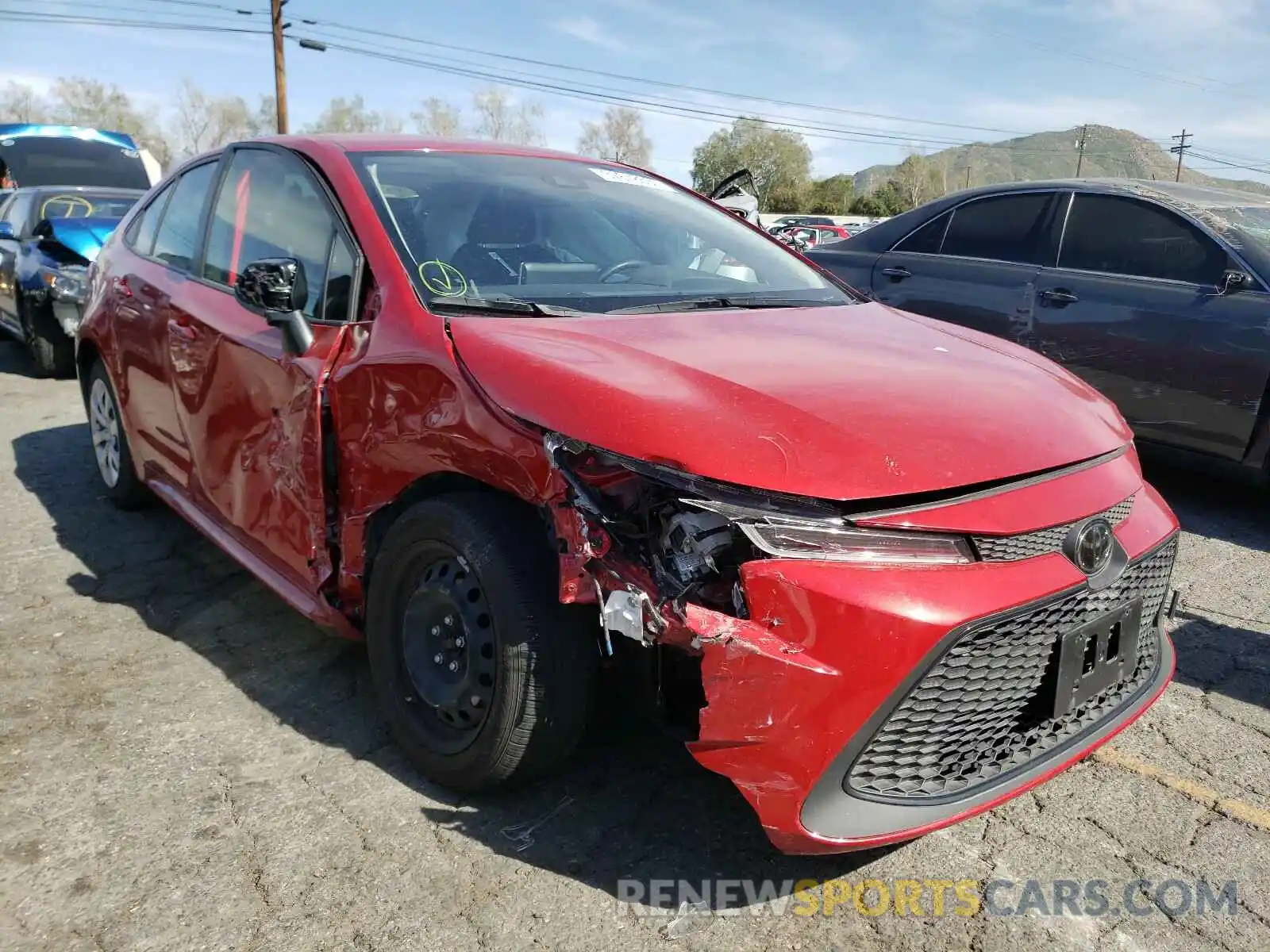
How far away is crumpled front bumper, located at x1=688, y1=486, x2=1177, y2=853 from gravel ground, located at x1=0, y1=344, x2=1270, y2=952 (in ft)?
1.09

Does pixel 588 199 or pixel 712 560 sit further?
pixel 588 199

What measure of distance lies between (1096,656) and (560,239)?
181cm

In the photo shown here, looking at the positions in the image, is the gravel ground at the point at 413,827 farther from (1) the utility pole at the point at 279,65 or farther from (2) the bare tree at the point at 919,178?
(2) the bare tree at the point at 919,178

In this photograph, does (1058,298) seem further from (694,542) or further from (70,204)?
(70,204)

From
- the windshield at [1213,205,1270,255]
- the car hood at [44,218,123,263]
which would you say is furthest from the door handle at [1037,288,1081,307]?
the car hood at [44,218,123,263]

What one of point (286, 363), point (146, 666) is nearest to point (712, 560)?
point (286, 363)

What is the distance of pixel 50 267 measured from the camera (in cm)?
729

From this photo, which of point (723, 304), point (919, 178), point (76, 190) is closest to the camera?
point (723, 304)

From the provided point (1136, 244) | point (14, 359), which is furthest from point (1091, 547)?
point (14, 359)

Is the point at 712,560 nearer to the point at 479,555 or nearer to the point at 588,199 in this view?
the point at 479,555

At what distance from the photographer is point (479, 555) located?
205 centimetres

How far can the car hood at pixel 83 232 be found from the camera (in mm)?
7215

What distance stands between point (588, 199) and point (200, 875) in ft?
7.04

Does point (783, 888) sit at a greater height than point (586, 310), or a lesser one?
lesser
